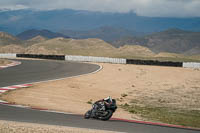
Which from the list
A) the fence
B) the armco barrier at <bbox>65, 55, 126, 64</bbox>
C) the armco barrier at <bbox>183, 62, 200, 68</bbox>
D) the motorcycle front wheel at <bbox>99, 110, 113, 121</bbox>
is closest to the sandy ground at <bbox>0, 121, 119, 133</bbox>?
the motorcycle front wheel at <bbox>99, 110, 113, 121</bbox>

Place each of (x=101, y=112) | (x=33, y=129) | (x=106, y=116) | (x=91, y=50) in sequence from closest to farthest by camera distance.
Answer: (x=33, y=129)
(x=106, y=116)
(x=101, y=112)
(x=91, y=50)

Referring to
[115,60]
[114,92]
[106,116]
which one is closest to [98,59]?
[115,60]

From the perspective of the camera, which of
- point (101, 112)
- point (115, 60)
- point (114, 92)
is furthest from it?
point (115, 60)

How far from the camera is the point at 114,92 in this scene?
86.0 feet

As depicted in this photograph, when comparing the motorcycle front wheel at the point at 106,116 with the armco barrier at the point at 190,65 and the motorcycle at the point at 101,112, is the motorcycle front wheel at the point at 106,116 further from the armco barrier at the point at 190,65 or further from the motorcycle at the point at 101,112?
the armco barrier at the point at 190,65

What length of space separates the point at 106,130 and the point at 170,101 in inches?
509

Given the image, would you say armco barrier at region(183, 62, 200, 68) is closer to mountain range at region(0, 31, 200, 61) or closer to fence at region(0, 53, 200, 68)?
fence at region(0, 53, 200, 68)

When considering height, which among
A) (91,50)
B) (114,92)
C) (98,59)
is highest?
(114,92)

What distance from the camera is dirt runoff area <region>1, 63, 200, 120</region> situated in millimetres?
17562

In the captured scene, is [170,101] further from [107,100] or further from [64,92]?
[107,100]

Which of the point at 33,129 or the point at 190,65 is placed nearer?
the point at 33,129

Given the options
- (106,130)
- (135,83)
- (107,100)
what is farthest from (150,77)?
(106,130)

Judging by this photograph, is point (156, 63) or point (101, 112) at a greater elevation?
point (101, 112)

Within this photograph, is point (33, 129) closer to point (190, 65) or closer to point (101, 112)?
point (101, 112)
